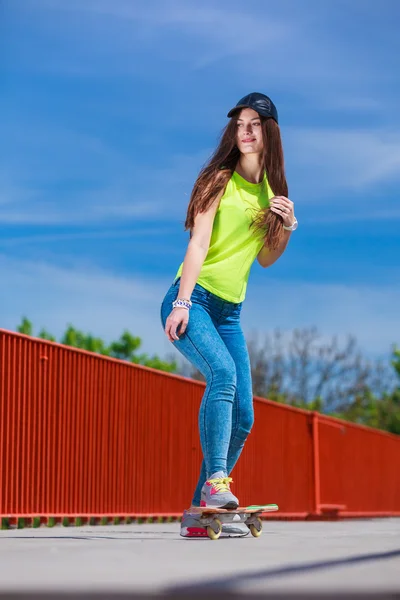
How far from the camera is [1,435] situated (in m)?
8.22

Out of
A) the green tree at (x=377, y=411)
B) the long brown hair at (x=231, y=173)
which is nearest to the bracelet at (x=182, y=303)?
the long brown hair at (x=231, y=173)

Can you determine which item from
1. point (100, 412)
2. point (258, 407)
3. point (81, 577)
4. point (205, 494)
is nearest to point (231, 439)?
point (205, 494)

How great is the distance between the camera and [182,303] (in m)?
4.84

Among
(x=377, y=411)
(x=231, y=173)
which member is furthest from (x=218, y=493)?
(x=377, y=411)

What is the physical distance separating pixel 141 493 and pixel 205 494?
6.15 meters

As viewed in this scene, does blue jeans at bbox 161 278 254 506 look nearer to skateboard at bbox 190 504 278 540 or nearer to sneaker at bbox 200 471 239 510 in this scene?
sneaker at bbox 200 471 239 510

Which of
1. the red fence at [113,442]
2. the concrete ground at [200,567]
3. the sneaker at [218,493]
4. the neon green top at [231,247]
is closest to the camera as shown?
the concrete ground at [200,567]

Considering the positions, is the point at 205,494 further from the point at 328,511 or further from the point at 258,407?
the point at 328,511

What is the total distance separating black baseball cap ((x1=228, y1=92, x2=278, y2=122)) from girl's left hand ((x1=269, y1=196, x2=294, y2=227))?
417mm

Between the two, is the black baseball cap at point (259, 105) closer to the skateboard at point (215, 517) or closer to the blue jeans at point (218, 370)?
the blue jeans at point (218, 370)

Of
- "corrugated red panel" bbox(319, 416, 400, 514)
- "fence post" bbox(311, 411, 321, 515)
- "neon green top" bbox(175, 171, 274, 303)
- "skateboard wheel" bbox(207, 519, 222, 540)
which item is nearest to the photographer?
"skateboard wheel" bbox(207, 519, 222, 540)

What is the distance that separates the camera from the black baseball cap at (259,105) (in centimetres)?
517

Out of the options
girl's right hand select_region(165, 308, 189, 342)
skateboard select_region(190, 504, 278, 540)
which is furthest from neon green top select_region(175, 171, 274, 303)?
skateboard select_region(190, 504, 278, 540)

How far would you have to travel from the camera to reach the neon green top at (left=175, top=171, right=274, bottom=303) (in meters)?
5.04
